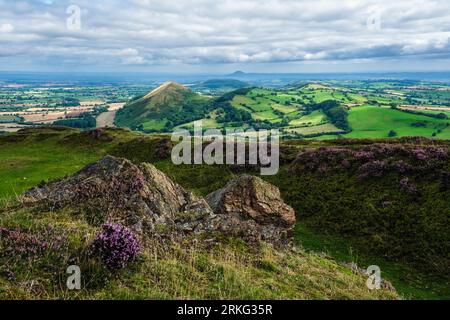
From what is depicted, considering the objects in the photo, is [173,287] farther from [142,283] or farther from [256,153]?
[256,153]

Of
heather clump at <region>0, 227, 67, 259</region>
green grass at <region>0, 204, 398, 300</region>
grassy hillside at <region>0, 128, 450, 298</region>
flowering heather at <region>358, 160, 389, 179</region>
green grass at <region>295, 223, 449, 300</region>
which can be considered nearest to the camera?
green grass at <region>0, 204, 398, 300</region>

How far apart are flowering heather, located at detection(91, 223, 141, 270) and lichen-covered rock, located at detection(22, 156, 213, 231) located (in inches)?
123

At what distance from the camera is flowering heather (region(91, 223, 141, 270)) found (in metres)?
12.1

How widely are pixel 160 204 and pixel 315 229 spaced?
16.6 meters

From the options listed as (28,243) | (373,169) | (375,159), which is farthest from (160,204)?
(375,159)

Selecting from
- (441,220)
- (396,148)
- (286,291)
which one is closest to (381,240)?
(441,220)

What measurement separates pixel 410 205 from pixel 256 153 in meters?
25.6

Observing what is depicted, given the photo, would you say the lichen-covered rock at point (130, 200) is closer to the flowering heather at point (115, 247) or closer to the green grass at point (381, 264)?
the flowering heather at point (115, 247)

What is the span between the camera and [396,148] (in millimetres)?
40031

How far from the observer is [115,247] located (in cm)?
1232

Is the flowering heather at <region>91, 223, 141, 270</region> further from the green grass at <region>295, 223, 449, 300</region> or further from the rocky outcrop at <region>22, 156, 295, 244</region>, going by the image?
the green grass at <region>295, 223, 449, 300</region>

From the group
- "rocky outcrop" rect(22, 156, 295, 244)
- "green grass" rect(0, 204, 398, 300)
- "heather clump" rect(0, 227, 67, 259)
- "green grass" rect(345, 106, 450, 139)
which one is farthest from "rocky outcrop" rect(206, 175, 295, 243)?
"green grass" rect(345, 106, 450, 139)

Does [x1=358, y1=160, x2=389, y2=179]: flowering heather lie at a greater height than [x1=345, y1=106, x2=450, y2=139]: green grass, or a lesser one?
greater

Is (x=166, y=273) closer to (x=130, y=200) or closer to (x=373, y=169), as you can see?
(x=130, y=200)
